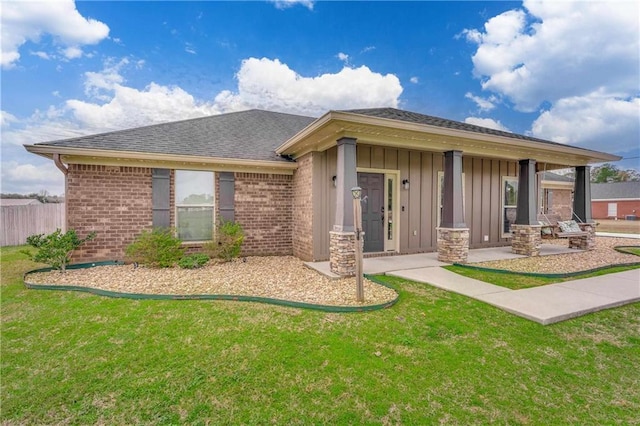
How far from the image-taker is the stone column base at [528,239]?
7.71m

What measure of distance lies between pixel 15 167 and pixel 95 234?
7.15 meters

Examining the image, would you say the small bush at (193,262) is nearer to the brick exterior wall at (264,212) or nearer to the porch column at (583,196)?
the brick exterior wall at (264,212)

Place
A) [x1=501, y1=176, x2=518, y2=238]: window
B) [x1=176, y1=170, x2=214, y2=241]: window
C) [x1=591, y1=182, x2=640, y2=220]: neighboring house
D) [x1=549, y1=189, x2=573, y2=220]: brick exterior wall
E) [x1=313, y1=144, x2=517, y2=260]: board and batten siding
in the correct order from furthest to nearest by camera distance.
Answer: [x1=591, y1=182, x2=640, y2=220]: neighboring house < [x1=549, y1=189, x2=573, y2=220]: brick exterior wall < [x1=501, y1=176, x2=518, y2=238]: window < [x1=176, y1=170, x2=214, y2=241]: window < [x1=313, y1=144, x2=517, y2=260]: board and batten siding

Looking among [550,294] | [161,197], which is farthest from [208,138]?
[550,294]

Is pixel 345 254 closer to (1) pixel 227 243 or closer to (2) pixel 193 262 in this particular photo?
(1) pixel 227 243

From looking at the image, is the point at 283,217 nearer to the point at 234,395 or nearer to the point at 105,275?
the point at 105,275

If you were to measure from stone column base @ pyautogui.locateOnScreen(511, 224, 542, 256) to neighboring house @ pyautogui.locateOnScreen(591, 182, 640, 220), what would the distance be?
32645 mm

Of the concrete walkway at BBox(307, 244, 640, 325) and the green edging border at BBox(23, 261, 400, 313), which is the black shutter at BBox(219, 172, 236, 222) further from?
the green edging border at BBox(23, 261, 400, 313)

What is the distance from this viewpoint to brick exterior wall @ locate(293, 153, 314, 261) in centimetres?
694

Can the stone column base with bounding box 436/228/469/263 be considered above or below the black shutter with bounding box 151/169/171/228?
below

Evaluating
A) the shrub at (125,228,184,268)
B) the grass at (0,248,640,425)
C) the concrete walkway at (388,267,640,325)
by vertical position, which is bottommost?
the grass at (0,248,640,425)

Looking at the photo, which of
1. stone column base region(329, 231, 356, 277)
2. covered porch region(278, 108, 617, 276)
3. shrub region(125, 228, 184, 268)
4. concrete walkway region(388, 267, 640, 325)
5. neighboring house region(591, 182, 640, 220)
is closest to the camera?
concrete walkway region(388, 267, 640, 325)

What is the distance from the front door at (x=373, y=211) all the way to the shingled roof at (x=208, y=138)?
246cm

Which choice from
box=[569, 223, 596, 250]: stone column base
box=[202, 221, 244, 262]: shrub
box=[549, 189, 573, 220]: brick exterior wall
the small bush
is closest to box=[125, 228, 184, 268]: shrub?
the small bush
